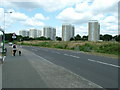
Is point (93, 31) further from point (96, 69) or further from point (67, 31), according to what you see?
point (96, 69)

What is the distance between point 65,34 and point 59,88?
133051 millimetres

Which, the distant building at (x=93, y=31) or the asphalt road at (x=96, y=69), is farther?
the distant building at (x=93, y=31)

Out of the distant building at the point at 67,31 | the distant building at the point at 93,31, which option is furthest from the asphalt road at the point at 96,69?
the distant building at the point at 67,31

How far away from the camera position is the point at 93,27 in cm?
10838

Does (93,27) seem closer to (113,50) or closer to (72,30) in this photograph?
(72,30)

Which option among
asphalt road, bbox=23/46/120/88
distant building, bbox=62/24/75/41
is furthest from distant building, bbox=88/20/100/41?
asphalt road, bbox=23/46/120/88

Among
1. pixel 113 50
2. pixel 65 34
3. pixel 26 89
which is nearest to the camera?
pixel 26 89

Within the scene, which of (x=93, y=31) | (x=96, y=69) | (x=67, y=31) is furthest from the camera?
(x=67, y=31)

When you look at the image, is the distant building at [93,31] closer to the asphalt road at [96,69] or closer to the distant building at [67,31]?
the distant building at [67,31]

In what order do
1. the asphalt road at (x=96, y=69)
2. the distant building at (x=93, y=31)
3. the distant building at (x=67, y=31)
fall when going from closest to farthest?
the asphalt road at (x=96, y=69), the distant building at (x=93, y=31), the distant building at (x=67, y=31)

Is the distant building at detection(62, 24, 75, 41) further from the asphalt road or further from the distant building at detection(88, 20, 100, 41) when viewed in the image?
the asphalt road

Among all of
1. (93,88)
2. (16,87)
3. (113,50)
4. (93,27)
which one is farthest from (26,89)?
(93,27)

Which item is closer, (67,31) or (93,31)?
(93,31)

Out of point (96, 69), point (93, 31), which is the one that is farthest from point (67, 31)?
point (96, 69)
